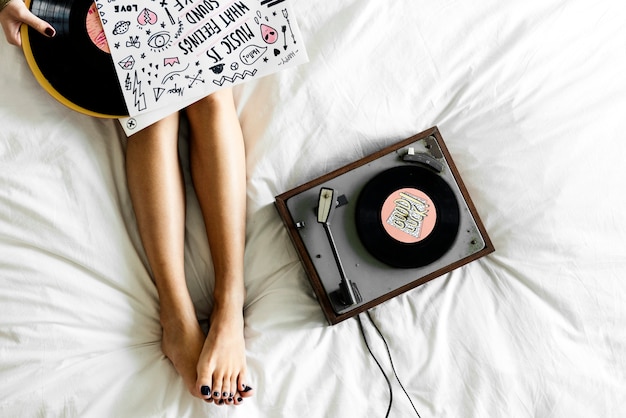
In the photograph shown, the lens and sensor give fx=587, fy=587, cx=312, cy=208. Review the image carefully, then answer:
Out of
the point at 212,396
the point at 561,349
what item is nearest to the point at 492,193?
the point at 561,349

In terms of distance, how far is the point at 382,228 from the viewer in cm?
93

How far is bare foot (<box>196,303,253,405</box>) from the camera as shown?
87 cm

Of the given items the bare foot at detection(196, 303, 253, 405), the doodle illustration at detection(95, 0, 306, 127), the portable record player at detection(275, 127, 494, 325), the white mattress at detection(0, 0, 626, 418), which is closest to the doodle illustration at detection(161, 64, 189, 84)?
the doodle illustration at detection(95, 0, 306, 127)

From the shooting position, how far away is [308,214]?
36.6 inches

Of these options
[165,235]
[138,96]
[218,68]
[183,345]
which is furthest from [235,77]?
[183,345]

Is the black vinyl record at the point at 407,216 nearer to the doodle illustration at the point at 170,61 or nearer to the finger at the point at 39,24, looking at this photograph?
→ the doodle illustration at the point at 170,61

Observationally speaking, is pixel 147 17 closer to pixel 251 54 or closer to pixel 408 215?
pixel 251 54

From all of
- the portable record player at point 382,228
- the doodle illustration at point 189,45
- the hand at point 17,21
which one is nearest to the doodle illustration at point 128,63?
the doodle illustration at point 189,45

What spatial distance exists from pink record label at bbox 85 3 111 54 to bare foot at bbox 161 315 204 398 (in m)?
0.43

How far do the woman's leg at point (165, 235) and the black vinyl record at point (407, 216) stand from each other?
29 cm

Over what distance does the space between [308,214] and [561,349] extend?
1.50ft

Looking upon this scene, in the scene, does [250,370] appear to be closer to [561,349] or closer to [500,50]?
[561,349]

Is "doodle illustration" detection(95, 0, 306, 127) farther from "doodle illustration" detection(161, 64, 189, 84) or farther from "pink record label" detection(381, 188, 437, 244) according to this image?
"pink record label" detection(381, 188, 437, 244)

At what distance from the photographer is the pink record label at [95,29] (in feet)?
2.84
